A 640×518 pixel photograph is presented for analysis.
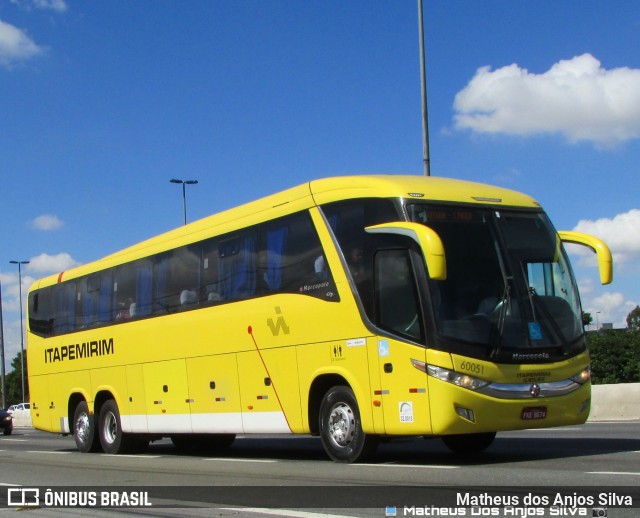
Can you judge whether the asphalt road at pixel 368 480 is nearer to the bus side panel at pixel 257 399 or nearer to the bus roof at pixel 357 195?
the bus side panel at pixel 257 399

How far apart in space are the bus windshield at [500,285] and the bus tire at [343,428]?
1.92 metres

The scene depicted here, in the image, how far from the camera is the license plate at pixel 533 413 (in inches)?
445

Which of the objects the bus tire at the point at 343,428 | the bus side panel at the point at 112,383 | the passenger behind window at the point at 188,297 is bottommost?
the bus tire at the point at 343,428

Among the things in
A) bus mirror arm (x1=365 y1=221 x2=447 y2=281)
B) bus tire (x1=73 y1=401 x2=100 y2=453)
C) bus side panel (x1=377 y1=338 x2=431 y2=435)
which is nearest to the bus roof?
bus mirror arm (x1=365 y1=221 x2=447 y2=281)

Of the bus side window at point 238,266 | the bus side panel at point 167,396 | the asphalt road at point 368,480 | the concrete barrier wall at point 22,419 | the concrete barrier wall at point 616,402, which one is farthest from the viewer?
the concrete barrier wall at point 22,419

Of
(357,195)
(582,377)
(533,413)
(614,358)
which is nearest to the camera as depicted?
(533,413)

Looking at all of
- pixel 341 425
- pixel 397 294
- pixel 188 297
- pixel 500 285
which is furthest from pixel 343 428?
pixel 188 297

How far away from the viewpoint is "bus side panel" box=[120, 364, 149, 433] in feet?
59.1

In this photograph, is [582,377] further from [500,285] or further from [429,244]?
[429,244]

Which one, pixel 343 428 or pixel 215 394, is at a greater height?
pixel 215 394

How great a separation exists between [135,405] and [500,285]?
30.0 ft

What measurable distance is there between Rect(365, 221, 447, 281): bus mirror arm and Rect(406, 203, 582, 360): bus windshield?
48 centimetres

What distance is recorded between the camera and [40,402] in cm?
2216

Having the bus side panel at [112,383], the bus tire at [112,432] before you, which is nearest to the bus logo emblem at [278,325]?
the bus side panel at [112,383]
